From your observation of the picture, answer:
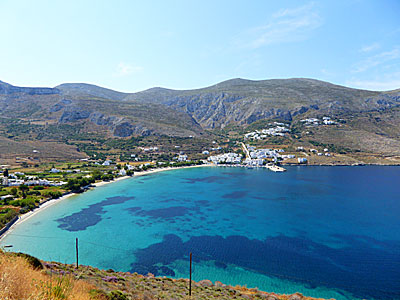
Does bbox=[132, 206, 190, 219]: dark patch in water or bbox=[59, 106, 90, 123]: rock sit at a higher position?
bbox=[59, 106, 90, 123]: rock

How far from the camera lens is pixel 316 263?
1619cm

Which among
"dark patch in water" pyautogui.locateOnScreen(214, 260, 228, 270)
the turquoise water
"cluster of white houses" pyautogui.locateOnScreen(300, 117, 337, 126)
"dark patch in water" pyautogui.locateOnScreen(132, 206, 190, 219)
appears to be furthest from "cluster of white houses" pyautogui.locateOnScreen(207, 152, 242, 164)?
"dark patch in water" pyautogui.locateOnScreen(214, 260, 228, 270)

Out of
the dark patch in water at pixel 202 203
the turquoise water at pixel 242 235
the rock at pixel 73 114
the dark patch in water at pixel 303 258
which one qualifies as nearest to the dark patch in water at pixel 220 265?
the turquoise water at pixel 242 235

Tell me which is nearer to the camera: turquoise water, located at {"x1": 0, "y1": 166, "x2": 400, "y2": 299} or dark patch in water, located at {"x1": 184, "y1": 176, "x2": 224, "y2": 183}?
turquoise water, located at {"x1": 0, "y1": 166, "x2": 400, "y2": 299}

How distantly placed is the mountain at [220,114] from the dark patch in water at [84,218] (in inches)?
2242

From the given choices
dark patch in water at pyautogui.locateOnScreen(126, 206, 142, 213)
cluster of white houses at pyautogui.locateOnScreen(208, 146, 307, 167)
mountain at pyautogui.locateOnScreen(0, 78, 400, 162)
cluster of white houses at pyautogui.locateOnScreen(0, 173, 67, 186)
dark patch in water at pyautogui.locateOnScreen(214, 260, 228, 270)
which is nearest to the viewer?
dark patch in water at pyautogui.locateOnScreen(214, 260, 228, 270)

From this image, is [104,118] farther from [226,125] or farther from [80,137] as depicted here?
[226,125]

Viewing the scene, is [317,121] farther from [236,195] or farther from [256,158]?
[236,195]

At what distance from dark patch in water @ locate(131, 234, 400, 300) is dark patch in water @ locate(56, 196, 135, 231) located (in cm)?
904

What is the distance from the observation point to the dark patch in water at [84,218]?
2282 cm

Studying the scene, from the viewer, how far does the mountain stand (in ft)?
263

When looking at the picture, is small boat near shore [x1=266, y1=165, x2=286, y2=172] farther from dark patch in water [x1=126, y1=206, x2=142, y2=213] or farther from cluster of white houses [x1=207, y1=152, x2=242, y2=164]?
dark patch in water [x1=126, y1=206, x2=142, y2=213]

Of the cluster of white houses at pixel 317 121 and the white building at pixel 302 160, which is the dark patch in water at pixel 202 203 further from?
the cluster of white houses at pixel 317 121

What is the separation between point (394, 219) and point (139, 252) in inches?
1099
